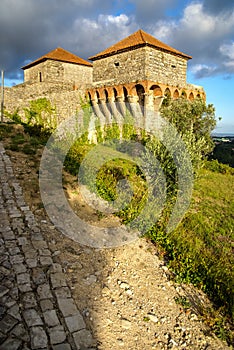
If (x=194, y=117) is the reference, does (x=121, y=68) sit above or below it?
above

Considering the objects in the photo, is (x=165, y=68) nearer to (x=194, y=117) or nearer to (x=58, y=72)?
(x=194, y=117)

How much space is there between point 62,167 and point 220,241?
16.9 feet

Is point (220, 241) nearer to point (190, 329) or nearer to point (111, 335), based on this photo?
point (190, 329)

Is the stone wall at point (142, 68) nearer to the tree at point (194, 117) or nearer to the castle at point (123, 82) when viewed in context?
the castle at point (123, 82)

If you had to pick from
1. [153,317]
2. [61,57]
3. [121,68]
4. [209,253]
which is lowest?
[153,317]

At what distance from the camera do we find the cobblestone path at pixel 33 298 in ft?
9.68

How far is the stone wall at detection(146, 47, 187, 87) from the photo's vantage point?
15.8 meters

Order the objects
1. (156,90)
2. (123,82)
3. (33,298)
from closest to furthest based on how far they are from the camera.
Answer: (33,298), (156,90), (123,82)

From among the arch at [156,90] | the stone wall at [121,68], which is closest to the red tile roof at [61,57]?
the stone wall at [121,68]

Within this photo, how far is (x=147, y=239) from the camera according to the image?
5738 millimetres

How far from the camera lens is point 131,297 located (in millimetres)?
4008

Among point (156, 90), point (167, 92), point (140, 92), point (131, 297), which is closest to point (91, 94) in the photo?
point (140, 92)

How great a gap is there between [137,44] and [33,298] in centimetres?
1563

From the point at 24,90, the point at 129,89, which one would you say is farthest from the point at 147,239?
the point at 24,90
